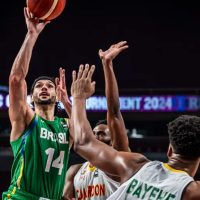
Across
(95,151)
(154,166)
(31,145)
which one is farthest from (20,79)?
(154,166)

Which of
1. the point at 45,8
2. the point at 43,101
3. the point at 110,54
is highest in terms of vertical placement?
the point at 45,8

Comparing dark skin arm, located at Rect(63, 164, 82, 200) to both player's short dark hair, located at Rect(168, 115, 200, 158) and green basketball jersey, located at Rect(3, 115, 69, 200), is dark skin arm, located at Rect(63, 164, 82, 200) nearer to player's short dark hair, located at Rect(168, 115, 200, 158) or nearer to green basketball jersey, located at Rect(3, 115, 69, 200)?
green basketball jersey, located at Rect(3, 115, 69, 200)

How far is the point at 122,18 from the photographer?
1299cm

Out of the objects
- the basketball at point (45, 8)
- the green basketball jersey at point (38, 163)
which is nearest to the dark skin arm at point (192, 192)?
the green basketball jersey at point (38, 163)

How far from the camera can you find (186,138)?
7.11 ft

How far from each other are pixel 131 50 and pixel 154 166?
34.0 feet

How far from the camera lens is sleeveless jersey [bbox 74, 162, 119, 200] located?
424cm

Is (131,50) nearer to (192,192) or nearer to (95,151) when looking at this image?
(95,151)

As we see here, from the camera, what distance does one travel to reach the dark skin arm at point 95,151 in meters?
2.15

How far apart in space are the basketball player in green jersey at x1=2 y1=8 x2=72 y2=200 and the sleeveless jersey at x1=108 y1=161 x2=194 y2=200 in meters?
1.47

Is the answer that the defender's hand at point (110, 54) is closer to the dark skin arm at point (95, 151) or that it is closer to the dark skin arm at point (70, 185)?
the dark skin arm at point (95, 151)

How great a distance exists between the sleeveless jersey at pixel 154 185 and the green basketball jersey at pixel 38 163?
1.46m

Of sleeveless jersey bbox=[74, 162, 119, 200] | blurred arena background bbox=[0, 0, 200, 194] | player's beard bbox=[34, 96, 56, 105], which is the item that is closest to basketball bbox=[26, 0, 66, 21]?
player's beard bbox=[34, 96, 56, 105]

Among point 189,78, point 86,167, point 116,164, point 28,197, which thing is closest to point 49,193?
point 28,197
